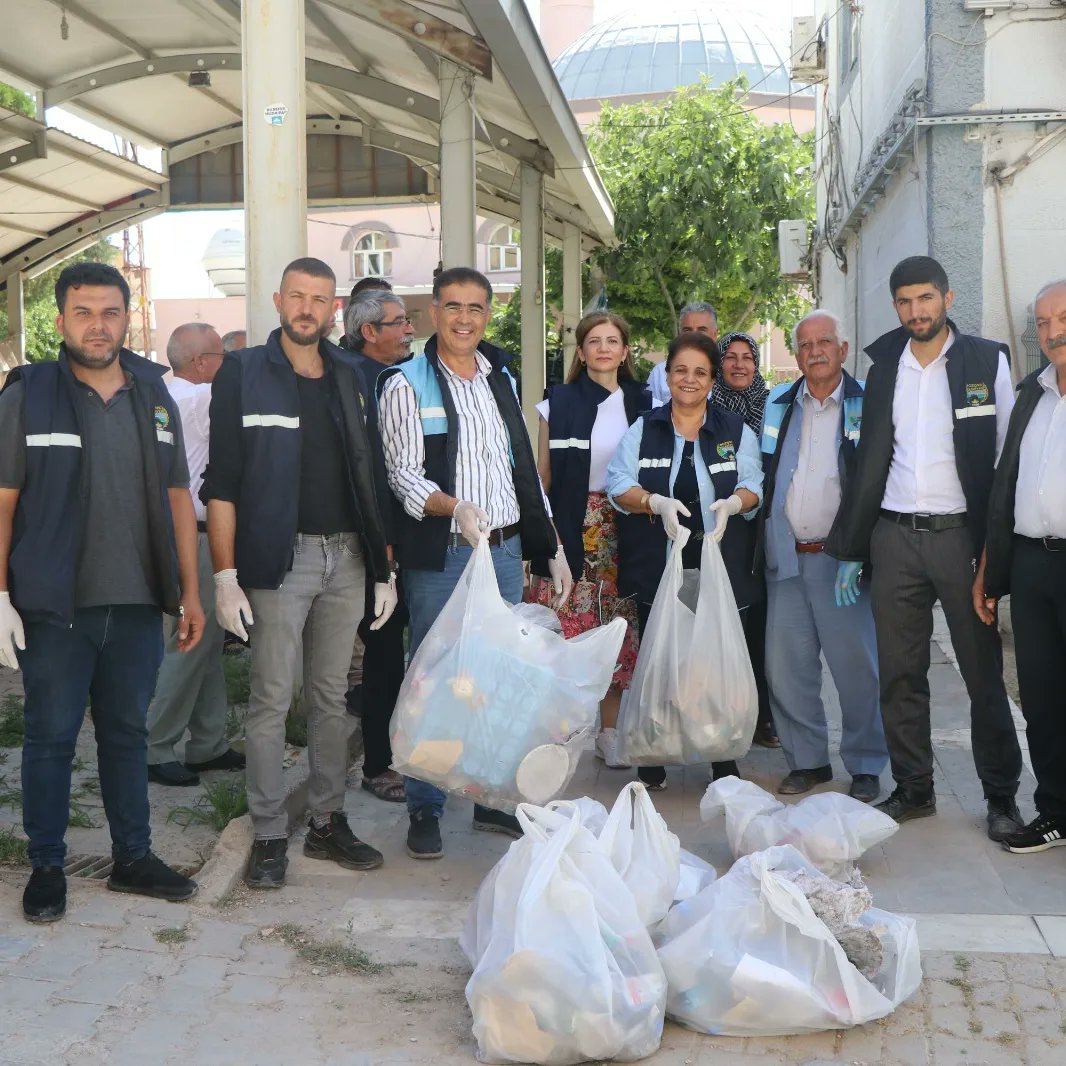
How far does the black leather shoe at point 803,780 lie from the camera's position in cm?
521

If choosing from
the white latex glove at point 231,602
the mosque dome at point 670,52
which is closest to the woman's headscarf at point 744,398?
the white latex glove at point 231,602

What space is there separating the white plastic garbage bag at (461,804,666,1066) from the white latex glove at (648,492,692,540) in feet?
6.05

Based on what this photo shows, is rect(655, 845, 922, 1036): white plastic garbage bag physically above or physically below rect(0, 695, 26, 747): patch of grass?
below

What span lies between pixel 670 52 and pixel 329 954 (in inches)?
1581

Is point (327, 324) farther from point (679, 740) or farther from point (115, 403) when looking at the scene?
point (679, 740)

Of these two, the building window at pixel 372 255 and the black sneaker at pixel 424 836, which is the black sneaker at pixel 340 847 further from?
the building window at pixel 372 255

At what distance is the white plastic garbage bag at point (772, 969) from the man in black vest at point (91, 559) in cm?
163

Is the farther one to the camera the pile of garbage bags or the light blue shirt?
the light blue shirt

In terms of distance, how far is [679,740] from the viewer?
477cm

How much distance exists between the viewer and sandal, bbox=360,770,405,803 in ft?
17.0

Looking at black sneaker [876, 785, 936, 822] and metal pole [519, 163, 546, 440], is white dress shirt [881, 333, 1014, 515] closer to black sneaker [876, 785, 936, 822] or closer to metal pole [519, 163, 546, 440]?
black sneaker [876, 785, 936, 822]

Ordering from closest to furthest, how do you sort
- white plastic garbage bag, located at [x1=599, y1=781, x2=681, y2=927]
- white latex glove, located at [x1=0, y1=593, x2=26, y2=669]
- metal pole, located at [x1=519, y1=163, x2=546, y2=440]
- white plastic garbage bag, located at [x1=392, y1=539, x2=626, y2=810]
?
1. white plastic garbage bag, located at [x1=599, y1=781, x2=681, y2=927]
2. white latex glove, located at [x1=0, y1=593, x2=26, y2=669]
3. white plastic garbage bag, located at [x1=392, y1=539, x2=626, y2=810]
4. metal pole, located at [x1=519, y1=163, x2=546, y2=440]

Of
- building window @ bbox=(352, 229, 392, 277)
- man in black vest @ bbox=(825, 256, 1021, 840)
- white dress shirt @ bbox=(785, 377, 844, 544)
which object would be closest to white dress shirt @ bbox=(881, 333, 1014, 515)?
man in black vest @ bbox=(825, 256, 1021, 840)

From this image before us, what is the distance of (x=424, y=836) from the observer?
4539 millimetres
